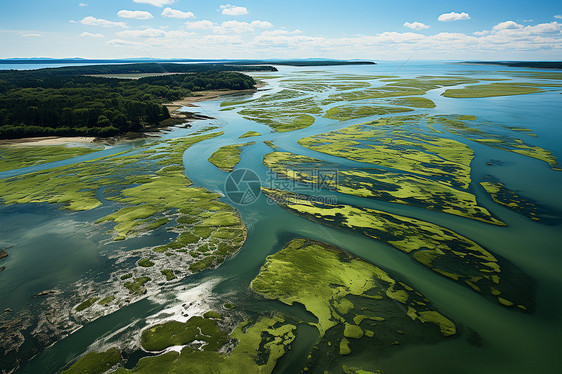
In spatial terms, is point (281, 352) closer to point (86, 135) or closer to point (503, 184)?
point (503, 184)

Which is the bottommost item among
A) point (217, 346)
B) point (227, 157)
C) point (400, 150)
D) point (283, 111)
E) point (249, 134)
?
point (217, 346)

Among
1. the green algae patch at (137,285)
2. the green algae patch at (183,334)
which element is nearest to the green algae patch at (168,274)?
the green algae patch at (137,285)

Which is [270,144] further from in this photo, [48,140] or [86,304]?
[48,140]

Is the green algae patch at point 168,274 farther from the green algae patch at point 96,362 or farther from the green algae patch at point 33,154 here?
the green algae patch at point 33,154

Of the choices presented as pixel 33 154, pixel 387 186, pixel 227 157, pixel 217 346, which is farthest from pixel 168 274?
pixel 33 154

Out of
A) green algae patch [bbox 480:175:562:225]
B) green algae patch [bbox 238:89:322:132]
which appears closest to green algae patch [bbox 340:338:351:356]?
green algae patch [bbox 480:175:562:225]

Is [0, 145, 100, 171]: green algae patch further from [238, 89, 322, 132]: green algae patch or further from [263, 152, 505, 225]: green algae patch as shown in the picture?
[238, 89, 322, 132]: green algae patch

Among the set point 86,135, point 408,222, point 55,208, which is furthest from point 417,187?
point 86,135

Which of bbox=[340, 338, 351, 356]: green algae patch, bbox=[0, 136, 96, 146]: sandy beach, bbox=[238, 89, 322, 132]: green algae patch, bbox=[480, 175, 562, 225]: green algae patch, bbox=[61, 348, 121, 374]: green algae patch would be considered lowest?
bbox=[340, 338, 351, 356]: green algae patch
